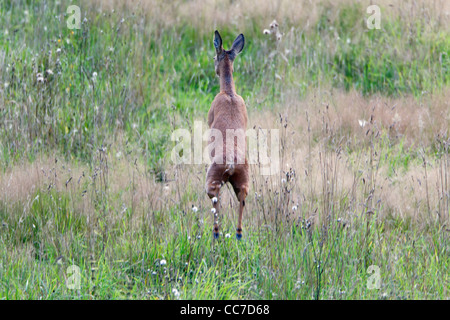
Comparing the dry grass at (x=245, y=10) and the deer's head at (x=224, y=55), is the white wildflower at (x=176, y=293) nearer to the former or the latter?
the deer's head at (x=224, y=55)

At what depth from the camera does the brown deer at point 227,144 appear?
391 centimetres

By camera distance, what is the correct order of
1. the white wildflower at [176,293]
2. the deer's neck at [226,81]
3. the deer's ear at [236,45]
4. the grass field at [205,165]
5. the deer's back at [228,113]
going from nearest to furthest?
the white wildflower at [176,293]
the grass field at [205,165]
the deer's back at [228,113]
the deer's neck at [226,81]
the deer's ear at [236,45]

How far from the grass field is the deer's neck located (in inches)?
16.9

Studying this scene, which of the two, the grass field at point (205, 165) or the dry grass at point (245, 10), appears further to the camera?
the dry grass at point (245, 10)

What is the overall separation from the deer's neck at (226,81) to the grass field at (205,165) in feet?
1.41

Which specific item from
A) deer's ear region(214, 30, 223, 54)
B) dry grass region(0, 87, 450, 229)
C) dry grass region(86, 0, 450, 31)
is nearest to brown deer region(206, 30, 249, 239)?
deer's ear region(214, 30, 223, 54)

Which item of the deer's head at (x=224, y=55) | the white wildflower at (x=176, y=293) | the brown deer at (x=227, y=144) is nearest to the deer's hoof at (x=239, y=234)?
the brown deer at (x=227, y=144)

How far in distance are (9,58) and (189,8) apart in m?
2.95

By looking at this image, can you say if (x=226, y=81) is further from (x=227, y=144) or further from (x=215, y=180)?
(x=215, y=180)

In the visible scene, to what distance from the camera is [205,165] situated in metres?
4.89

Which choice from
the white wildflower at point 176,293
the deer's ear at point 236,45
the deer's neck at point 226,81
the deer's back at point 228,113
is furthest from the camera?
the deer's ear at point 236,45

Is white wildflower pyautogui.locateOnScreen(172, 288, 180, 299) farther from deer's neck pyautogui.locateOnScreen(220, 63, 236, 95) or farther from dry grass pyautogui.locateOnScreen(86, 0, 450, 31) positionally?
dry grass pyautogui.locateOnScreen(86, 0, 450, 31)

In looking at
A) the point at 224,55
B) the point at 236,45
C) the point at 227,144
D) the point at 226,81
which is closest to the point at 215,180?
the point at 227,144
